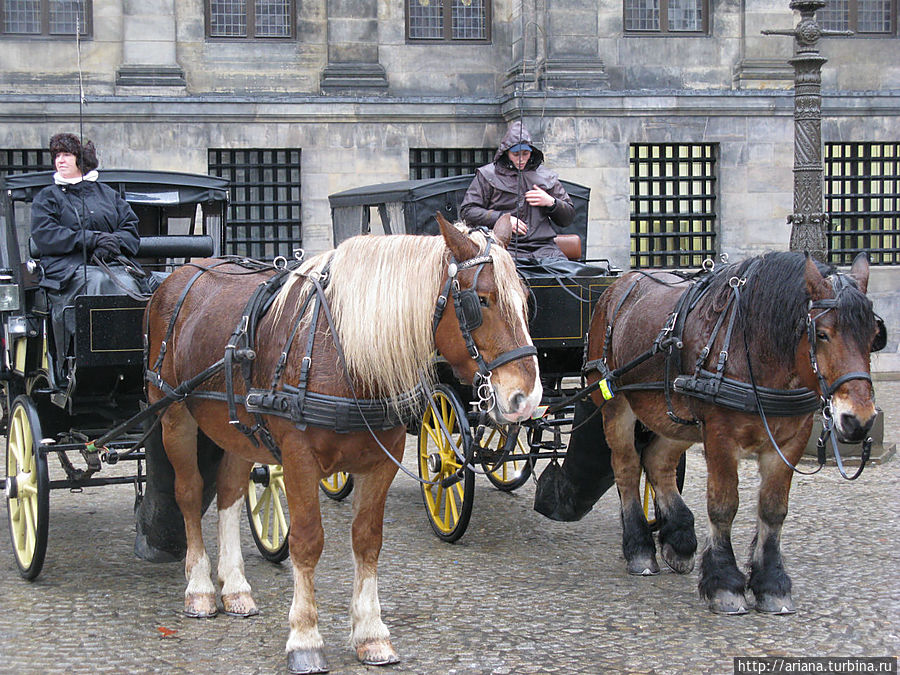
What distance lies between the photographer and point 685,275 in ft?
21.7

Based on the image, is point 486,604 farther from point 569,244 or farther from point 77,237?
point 77,237

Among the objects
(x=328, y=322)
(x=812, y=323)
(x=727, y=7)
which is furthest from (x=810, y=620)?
(x=727, y=7)

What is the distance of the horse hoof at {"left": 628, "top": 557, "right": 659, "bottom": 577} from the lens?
633 centimetres

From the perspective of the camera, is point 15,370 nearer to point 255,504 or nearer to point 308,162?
point 255,504

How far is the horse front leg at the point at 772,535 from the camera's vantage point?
5.47m

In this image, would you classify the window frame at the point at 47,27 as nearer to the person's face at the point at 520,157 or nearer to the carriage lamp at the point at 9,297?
the carriage lamp at the point at 9,297

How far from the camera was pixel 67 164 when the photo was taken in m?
6.77

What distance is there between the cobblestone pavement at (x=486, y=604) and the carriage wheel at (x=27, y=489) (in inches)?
7.5

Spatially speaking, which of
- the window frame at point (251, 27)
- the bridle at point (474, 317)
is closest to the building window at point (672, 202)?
the window frame at point (251, 27)

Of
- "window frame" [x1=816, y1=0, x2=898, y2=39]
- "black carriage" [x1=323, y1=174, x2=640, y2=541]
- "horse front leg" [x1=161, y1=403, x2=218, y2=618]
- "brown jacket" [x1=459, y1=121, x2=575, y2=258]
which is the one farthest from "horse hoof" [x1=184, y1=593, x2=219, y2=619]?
"window frame" [x1=816, y1=0, x2=898, y2=39]

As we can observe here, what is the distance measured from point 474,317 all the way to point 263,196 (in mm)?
13354

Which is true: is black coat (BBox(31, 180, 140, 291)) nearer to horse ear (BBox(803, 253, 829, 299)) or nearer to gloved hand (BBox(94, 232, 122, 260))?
gloved hand (BBox(94, 232, 122, 260))

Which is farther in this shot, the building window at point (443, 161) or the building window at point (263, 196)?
the building window at point (443, 161)

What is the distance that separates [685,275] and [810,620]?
222 centimetres
